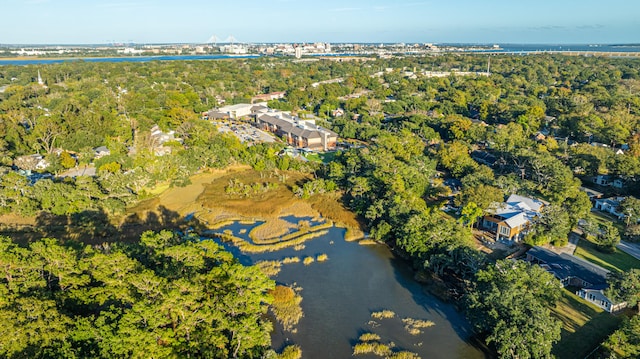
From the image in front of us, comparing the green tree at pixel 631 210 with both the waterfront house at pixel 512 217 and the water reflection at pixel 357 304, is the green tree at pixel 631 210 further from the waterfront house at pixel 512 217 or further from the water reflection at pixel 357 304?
the water reflection at pixel 357 304

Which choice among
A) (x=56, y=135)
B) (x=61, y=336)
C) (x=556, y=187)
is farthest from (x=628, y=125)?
(x=56, y=135)

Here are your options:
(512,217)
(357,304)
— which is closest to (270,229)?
(357,304)

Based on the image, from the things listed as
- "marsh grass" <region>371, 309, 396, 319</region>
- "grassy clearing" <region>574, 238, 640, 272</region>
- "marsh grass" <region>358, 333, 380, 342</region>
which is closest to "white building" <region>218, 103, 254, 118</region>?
"marsh grass" <region>371, 309, 396, 319</region>

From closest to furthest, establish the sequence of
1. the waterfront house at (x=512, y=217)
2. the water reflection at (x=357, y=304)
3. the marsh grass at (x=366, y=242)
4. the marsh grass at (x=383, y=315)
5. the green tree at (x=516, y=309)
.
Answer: the green tree at (x=516, y=309), the water reflection at (x=357, y=304), the marsh grass at (x=383, y=315), the waterfront house at (x=512, y=217), the marsh grass at (x=366, y=242)

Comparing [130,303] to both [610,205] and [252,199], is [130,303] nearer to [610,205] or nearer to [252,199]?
[252,199]

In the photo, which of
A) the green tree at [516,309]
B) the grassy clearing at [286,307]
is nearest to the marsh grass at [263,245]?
the grassy clearing at [286,307]

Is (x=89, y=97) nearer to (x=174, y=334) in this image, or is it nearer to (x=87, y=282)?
(x=87, y=282)
